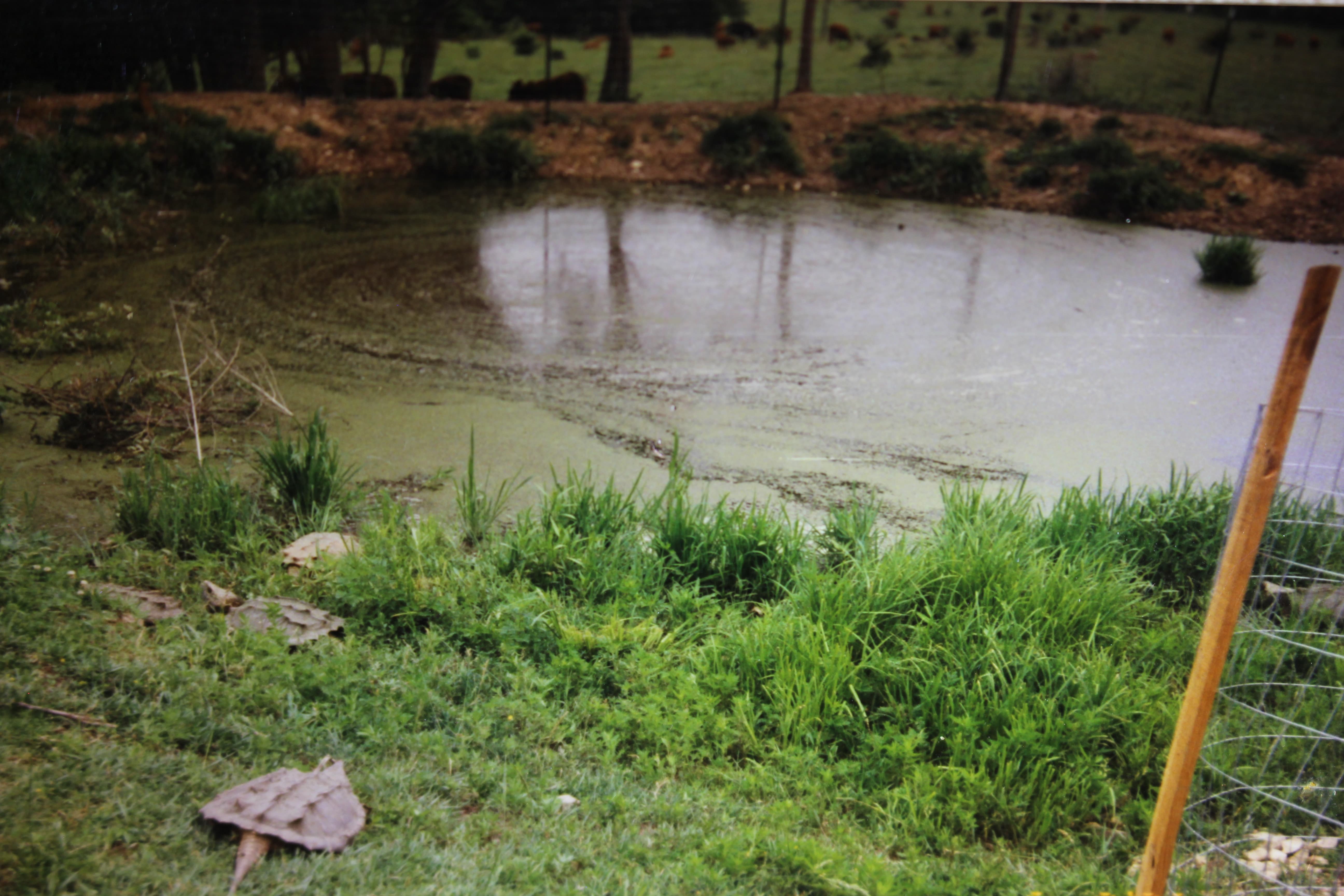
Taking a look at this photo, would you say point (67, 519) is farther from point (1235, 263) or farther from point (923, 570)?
point (1235, 263)

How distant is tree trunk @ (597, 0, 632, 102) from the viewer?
13.0 meters

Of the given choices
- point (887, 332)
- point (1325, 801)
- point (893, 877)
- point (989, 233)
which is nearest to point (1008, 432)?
point (887, 332)

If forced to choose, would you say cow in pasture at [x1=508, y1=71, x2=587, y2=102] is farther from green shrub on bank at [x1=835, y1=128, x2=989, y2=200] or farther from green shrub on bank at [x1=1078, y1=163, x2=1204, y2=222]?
green shrub on bank at [x1=1078, y1=163, x2=1204, y2=222]

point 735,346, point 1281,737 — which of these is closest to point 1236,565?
point 1281,737

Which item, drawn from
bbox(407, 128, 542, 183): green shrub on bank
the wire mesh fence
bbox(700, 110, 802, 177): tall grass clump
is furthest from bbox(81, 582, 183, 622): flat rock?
bbox(700, 110, 802, 177): tall grass clump

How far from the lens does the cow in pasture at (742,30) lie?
17609 millimetres

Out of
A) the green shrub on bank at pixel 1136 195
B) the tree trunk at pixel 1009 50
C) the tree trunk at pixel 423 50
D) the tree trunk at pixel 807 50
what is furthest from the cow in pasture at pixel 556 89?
the green shrub on bank at pixel 1136 195

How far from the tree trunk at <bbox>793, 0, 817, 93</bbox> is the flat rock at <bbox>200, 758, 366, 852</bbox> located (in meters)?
11.8

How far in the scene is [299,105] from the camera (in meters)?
10.4

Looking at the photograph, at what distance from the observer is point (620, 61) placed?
13.1 meters

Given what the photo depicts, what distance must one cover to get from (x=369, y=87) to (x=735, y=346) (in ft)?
27.9

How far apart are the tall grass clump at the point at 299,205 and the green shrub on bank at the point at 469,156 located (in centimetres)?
194

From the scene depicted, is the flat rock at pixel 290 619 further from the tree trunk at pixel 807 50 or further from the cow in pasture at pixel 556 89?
the tree trunk at pixel 807 50

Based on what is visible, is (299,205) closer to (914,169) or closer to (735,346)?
(735,346)
